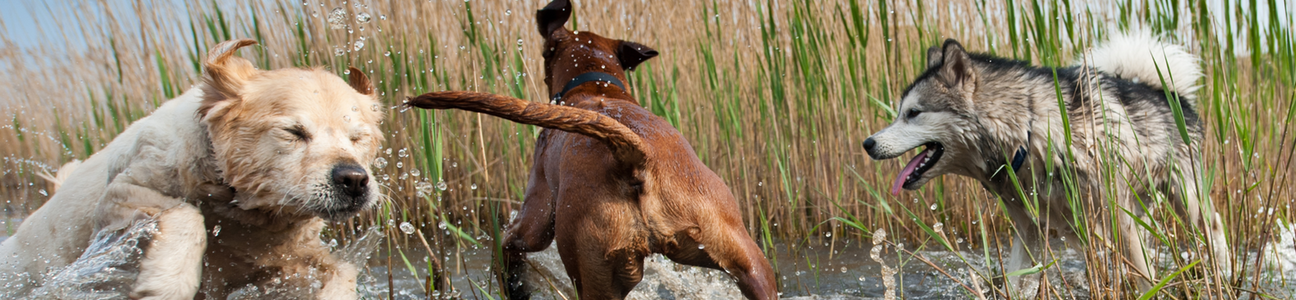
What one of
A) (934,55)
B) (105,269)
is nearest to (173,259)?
(105,269)

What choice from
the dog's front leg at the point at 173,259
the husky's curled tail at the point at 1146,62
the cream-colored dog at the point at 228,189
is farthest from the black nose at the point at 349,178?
the husky's curled tail at the point at 1146,62

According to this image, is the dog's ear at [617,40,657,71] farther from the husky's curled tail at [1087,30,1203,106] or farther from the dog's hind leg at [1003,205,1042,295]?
the husky's curled tail at [1087,30,1203,106]

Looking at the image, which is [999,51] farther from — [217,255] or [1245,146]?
[217,255]

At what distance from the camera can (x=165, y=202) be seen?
2.14 meters

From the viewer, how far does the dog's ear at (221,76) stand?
2238 millimetres

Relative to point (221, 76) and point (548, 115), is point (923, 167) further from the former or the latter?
point (221, 76)

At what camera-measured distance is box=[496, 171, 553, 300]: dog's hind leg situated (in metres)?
2.45

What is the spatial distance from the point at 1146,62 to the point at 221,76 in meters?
3.74

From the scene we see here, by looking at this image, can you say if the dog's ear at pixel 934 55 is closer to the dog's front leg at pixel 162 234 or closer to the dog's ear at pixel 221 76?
the dog's ear at pixel 221 76

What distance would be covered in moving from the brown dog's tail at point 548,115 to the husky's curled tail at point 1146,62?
249 cm

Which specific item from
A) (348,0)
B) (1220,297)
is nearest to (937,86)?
(1220,297)

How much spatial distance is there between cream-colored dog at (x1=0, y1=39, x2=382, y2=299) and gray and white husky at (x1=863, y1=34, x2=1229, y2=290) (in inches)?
85.3

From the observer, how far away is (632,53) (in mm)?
2990

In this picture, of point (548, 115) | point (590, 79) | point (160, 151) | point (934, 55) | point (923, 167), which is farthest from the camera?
point (934, 55)
